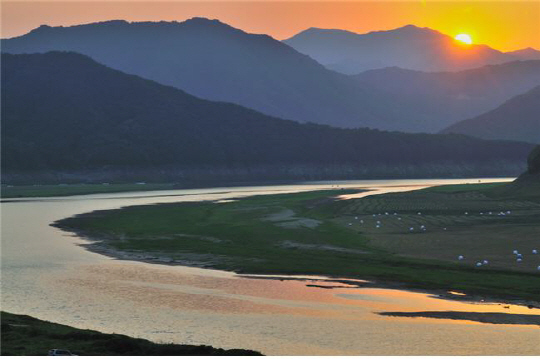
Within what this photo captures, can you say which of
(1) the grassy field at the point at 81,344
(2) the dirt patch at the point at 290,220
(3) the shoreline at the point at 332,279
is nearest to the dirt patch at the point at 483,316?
(3) the shoreline at the point at 332,279

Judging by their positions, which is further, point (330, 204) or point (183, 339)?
point (330, 204)

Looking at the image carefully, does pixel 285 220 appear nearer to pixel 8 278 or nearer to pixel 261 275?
pixel 261 275

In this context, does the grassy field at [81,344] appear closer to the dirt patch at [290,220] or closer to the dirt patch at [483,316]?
the dirt patch at [483,316]

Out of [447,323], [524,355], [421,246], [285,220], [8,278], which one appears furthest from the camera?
[285,220]

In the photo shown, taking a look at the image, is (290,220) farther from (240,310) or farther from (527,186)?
(240,310)

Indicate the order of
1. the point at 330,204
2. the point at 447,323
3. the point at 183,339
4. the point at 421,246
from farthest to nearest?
the point at 330,204 → the point at 421,246 → the point at 447,323 → the point at 183,339

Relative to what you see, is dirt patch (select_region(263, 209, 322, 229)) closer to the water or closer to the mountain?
the water

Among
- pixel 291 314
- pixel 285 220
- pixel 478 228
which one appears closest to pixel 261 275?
pixel 291 314
